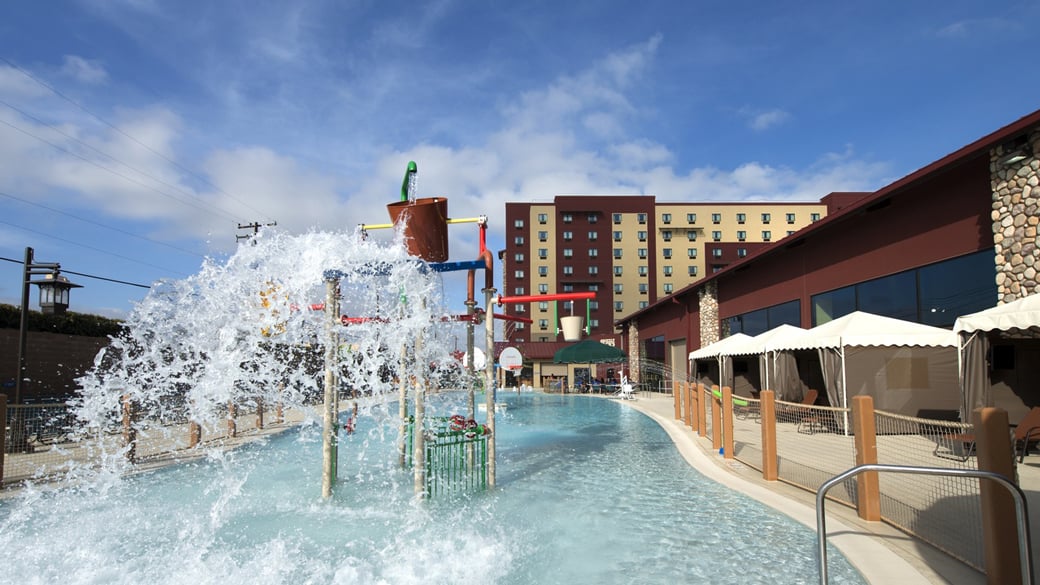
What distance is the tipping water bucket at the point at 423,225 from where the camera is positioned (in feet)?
25.1

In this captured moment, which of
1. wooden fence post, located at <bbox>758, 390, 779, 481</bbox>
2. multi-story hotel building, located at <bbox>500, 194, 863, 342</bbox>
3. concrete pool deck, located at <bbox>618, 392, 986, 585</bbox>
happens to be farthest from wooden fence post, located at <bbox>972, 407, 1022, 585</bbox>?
multi-story hotel building, located at <bbox>500, 194, 863, 342</bbox>

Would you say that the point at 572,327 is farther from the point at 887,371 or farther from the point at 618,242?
the point at 618,242

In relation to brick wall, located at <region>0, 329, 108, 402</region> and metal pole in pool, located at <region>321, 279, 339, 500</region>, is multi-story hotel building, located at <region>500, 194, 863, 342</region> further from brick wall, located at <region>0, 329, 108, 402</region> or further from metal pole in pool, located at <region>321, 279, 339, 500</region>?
metal pole in pool, located at <region>321, 279, 339, 500</region>

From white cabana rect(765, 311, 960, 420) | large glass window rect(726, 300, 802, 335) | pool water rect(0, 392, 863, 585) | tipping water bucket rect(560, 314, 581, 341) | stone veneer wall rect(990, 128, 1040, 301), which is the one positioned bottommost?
pool water rect(0, 392, 863, 585)

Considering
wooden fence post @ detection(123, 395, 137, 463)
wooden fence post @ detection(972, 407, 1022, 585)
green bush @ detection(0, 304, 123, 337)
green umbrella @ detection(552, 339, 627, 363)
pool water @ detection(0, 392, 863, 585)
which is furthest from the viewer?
green umbrella @ detection(552, 339, 627, 363)

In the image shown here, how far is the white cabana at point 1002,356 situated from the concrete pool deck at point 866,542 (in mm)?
3717

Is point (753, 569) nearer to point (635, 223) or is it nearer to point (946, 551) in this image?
point (946, 551)

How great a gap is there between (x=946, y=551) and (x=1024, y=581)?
1.56 m

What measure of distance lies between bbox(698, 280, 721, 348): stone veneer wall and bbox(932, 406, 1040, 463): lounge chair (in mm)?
18470

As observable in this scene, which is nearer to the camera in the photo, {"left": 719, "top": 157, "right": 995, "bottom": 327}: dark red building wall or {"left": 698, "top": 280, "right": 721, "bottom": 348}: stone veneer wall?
{"left": 719, "top": 157, "right": 995, "bottom": 327}: dark red building wall

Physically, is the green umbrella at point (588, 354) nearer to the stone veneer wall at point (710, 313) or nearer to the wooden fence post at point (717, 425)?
the stone veneer wall at point (710, 313)

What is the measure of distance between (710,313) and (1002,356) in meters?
16.5

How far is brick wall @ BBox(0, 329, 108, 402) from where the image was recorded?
16438 millimetres

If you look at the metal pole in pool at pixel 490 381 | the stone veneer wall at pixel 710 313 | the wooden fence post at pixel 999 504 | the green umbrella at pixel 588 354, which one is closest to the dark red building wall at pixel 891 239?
the stone veneer wall at pixel 710 313
